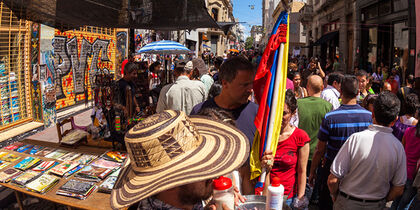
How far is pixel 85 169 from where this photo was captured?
3764 mm

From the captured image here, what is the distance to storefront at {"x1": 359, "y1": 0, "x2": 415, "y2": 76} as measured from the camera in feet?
41.2

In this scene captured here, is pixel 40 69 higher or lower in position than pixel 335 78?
higher

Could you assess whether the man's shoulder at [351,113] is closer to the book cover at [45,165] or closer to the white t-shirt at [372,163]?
the white t-shirt at [372,163]

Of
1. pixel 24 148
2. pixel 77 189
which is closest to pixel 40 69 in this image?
pixel 24 148

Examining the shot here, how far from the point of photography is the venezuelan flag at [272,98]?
92.3 inches

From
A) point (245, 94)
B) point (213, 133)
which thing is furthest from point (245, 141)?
point (245, 94)

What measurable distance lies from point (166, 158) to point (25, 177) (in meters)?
2.93

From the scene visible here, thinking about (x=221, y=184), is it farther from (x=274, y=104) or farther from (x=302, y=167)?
(x=302, y=167)

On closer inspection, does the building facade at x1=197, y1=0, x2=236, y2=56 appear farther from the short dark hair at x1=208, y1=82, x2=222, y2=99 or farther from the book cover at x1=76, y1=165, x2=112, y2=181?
the book cover at x1=76, y1=165, x2=112, y2=181

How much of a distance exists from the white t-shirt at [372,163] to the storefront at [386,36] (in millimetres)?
9555

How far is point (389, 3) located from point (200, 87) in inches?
526

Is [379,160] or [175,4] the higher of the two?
[175,4]

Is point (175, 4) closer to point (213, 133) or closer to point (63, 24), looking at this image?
point (63, 24)

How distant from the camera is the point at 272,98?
2377 millimetres
